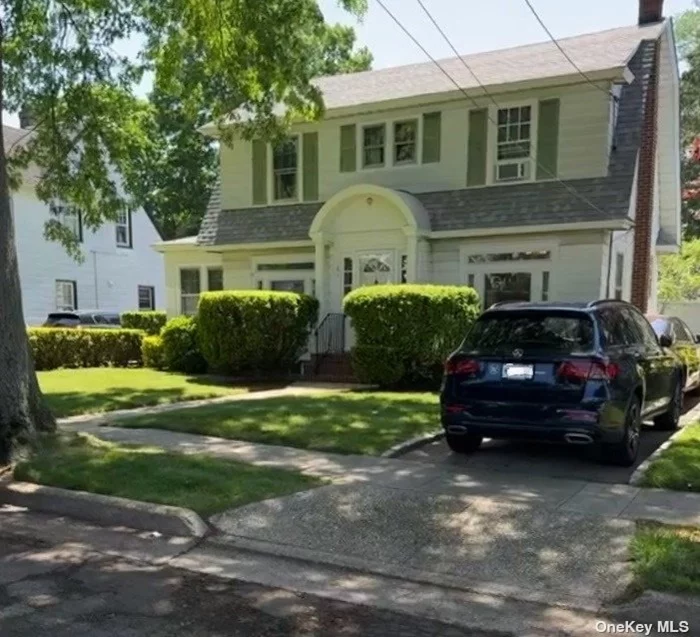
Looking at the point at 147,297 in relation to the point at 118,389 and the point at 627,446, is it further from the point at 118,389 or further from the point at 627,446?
the point at 627,446

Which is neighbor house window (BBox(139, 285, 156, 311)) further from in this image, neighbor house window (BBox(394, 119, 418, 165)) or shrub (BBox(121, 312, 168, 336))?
neighbor house window (BBox(394, 119, 418, 165))

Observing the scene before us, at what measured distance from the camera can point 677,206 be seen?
1953 centimetres

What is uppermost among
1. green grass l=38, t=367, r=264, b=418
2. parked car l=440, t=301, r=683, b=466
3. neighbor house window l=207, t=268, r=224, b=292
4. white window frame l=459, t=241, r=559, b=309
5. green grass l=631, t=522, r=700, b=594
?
white window frame l=459, t=241, r=559, b=309

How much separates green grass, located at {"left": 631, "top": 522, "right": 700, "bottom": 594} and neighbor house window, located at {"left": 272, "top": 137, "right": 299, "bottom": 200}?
46.1ft

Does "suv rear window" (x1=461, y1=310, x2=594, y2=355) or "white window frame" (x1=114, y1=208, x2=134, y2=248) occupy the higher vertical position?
"white window frame" (x1=114, y1=208, x2=134, y2=248)

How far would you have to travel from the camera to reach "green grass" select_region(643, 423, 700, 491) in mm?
6367

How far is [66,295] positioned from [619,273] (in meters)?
21.1

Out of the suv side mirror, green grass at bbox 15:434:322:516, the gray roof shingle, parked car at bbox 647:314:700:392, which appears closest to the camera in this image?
green grass at bbox 15:434:322:516

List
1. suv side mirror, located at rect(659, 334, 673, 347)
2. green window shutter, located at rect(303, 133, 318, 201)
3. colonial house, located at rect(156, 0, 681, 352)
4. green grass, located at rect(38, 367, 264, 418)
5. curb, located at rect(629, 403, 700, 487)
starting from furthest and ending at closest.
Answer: green window shutter, located at rect(303, 133, 318, 201), colonial house, located at rect(156, 0, 681, 352), green grass, located at rect(38, 367, 264, 418), suv side mirror, located at rect(659, 334, 673, 347), curb, located at rect(629, 403, 700, 487)

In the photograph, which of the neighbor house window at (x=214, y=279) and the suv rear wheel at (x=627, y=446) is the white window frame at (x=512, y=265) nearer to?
the suv rear wheel at (x=627, y=446)

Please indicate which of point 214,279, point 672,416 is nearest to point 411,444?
point 672,416

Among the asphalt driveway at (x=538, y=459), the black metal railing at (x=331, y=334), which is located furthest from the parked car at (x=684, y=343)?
the black metal railing at (x=331, y=334)

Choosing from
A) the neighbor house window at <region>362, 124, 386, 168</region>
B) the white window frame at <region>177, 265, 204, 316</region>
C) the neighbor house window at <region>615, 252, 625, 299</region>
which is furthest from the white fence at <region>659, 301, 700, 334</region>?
the white window frame at <region>177, 265, 204, 316</region>

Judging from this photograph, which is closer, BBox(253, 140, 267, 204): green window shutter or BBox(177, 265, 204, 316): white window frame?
BBox(253, 140, 267, 204): green window shutter
